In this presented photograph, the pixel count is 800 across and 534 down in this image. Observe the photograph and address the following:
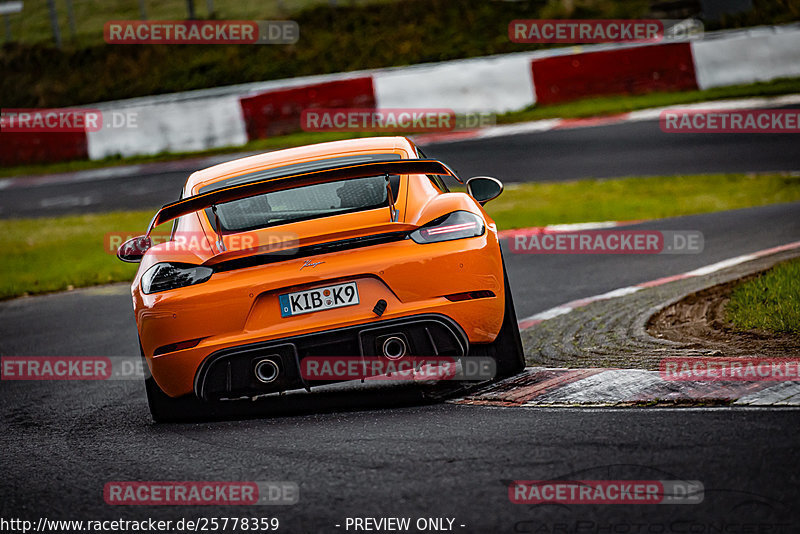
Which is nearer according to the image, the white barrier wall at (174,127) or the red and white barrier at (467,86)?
the red and white barrier at (467,86)

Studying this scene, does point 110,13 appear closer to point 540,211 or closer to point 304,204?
point 540,211

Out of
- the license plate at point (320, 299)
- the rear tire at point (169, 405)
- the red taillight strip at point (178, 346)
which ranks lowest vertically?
the rear tire at point (169, 405)

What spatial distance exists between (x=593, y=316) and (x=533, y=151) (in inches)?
377

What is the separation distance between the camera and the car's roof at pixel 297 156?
579cm

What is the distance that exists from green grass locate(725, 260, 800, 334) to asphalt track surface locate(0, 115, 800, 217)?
277 inches

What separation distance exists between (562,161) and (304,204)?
34.2ft

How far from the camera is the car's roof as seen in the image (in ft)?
19.0

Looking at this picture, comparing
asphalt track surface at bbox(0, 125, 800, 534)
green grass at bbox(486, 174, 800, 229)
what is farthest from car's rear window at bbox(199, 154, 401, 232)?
green grass at bbox(486, 174, 800, 229)

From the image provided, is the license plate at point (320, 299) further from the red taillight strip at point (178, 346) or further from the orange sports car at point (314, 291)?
the red taillight strip at point (178, 346)

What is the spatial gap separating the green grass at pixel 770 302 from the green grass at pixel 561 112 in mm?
11266

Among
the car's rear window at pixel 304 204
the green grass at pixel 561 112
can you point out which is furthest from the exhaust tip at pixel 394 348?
the green grass at pixel 561 112

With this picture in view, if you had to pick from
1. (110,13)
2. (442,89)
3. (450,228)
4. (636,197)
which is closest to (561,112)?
(442,89)

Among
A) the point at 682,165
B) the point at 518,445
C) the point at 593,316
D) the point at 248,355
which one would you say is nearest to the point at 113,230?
the point at 682,165

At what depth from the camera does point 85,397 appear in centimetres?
625
